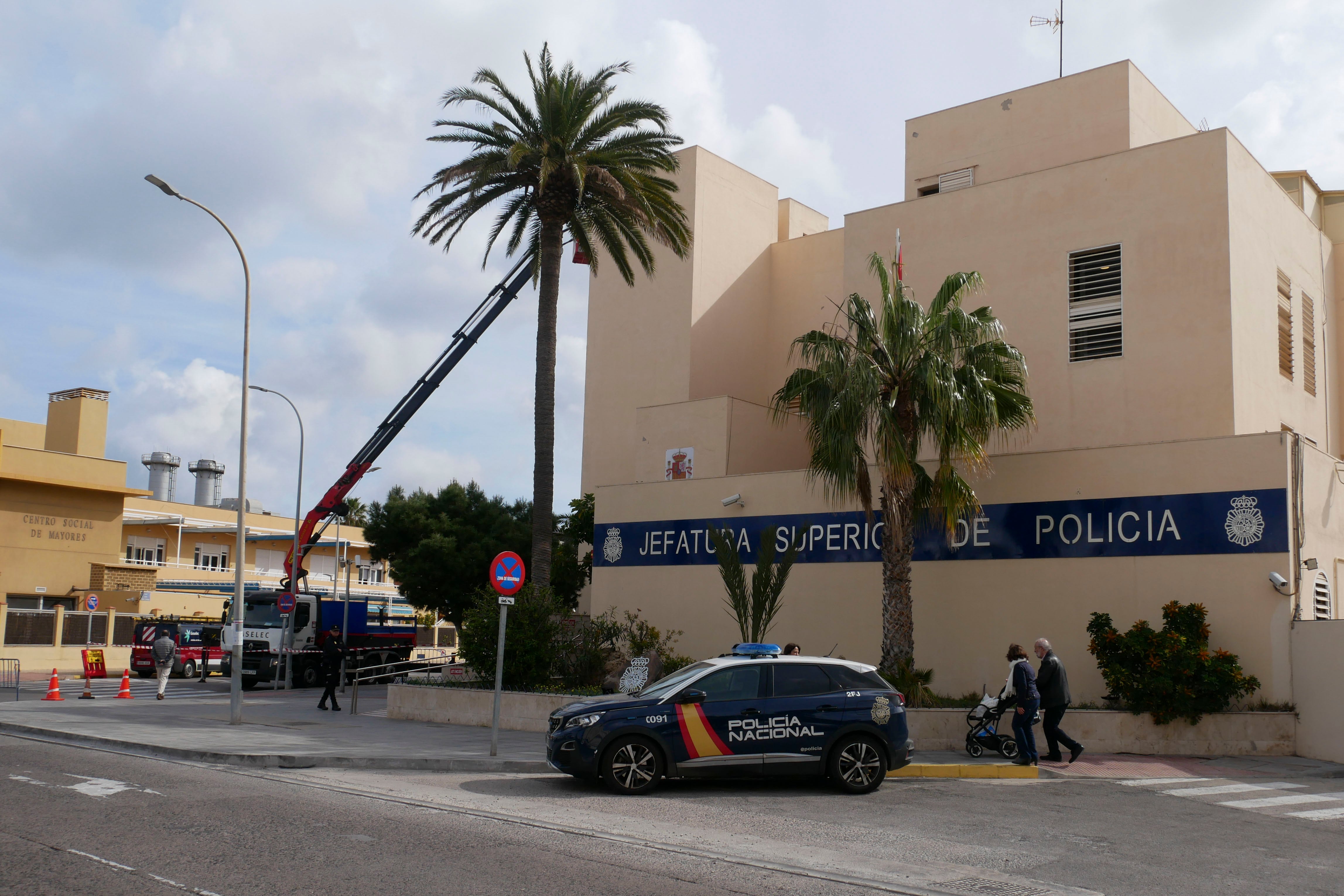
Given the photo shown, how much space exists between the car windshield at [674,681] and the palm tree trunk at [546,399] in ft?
33.2

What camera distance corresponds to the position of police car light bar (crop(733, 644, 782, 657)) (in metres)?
13.8

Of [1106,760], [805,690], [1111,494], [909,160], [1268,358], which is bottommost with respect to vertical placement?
[1106,760]

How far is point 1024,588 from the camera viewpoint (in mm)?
18891

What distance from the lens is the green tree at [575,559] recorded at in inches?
1236

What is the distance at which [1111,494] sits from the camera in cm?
1822

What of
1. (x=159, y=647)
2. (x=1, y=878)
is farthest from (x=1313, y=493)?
(x=159, y=647)

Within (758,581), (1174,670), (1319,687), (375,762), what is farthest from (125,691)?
(1319,687)

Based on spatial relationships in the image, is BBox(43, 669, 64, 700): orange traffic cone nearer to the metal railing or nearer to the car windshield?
the metal railing

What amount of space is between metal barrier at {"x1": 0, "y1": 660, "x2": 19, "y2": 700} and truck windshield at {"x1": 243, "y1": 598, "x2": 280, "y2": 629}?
6228 mm

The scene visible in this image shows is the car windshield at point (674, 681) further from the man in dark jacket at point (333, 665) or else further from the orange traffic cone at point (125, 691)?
the orange traffic cone at point (125, 691)

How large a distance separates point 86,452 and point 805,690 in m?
46.2

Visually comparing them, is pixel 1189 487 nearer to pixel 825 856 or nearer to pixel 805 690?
pixel 805 690

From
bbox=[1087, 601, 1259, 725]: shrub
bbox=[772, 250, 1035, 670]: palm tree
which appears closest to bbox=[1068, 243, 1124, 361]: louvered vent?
bbox=[772, 250, 1035, 670]: palm tree

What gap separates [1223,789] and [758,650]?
19.8ft
